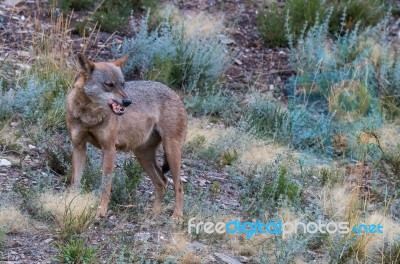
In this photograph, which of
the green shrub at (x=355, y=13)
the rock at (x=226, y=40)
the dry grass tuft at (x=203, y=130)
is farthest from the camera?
the green shrub at (x=355, y=13)

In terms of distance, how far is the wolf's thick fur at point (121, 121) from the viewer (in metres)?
7.27

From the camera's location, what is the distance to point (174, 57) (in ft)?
37.1

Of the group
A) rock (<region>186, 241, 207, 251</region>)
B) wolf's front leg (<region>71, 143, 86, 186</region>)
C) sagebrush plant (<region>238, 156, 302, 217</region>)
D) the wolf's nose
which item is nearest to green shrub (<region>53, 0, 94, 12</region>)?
sagebrush plant (<region>238, 156, 302, 217</region>)

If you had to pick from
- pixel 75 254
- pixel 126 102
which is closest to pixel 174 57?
pixel 126 102

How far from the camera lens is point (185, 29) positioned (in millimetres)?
12016

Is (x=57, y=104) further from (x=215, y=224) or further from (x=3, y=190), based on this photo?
(x=215, y=224)

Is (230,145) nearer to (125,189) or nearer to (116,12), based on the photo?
(125,189)

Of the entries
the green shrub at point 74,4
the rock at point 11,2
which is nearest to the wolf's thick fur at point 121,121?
the green shrub at point 74,4

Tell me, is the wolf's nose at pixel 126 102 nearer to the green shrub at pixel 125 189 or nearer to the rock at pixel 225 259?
the green shrub at pixel 125 189

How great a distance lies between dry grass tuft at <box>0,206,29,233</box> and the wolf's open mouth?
1140 mm

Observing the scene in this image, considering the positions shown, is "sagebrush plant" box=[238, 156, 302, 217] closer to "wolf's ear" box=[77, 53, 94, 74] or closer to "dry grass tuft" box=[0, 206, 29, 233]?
"wolf's ear" box=[77, 53, 94, 74]

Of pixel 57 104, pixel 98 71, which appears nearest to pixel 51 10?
pixel 57 104

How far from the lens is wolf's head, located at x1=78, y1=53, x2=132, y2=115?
720 cm

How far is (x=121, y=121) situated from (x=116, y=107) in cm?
42
